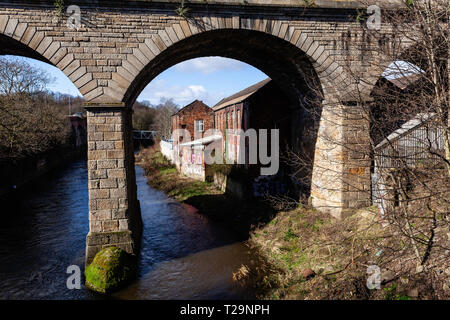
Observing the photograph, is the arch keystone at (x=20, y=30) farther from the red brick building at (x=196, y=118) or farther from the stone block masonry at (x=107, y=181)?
the red brick building at (x=196, y=118)

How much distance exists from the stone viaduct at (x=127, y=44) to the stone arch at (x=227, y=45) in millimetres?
25

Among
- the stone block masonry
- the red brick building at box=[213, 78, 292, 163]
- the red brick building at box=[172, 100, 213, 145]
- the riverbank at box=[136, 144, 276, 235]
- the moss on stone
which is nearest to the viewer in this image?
the moss on stone

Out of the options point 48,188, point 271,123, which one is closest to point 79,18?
point 271,123

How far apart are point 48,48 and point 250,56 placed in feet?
20.0

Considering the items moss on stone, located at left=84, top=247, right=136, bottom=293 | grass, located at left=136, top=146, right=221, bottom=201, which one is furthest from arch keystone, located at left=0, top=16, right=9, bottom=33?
grass, located at left=136, top=146, right=221, bottom=201

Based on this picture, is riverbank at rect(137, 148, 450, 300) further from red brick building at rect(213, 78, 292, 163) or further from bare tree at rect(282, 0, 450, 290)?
red brick building at rect(213, 78, 292, 163)

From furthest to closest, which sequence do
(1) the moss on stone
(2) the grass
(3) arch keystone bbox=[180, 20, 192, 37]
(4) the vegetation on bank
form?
(2) the grass
(3) arch keystone bbox=[180, 20, 192, 37]
(1) the moss on stone
(4) the vegetation on bank

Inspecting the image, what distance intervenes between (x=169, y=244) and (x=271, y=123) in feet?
21.9

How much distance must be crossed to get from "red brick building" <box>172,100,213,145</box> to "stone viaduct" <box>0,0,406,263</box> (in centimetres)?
1769

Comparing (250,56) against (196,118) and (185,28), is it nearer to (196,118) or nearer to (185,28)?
(185,28)

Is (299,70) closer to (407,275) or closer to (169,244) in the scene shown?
(407,275)

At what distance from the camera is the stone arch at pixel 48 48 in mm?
7109

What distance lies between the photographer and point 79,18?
7352mm

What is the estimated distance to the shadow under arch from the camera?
841 centimetres
